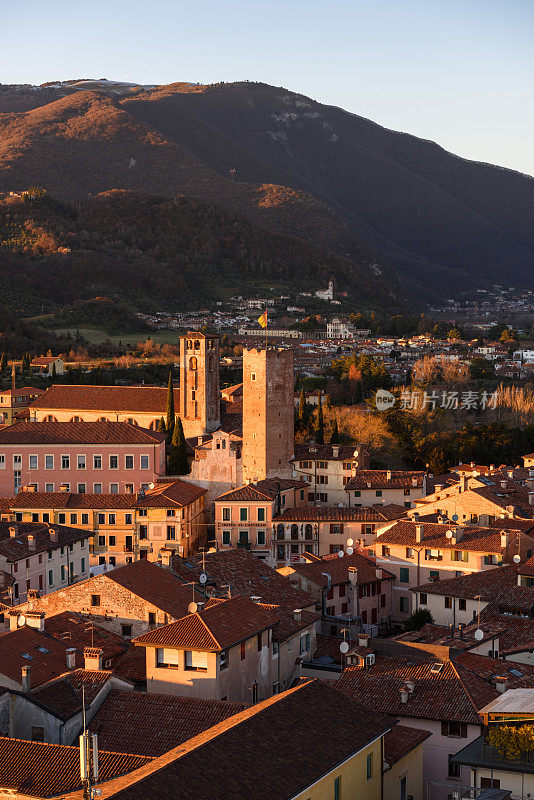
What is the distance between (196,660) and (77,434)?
3233cm

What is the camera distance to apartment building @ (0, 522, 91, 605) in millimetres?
36500

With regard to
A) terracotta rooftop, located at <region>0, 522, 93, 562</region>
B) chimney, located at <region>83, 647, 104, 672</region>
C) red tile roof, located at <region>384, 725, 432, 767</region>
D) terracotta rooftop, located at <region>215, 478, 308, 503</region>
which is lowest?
terracotta rooftop, located at <region>215, 478, 308, 503</region>

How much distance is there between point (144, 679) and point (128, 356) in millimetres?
74120

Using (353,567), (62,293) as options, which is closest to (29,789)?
(353,567)

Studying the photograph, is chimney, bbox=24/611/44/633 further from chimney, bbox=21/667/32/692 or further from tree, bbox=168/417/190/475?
tree, bbox=168/417/190/475

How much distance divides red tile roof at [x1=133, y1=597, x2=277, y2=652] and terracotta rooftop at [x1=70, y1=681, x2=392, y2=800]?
4.26 metres

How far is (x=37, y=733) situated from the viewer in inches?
813

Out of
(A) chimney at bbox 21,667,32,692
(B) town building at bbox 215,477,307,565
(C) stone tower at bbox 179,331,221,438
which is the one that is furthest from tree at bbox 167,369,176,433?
(A) chimney at bbox 21,667,32,692

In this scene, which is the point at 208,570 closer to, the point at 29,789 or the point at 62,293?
the point at 29,789

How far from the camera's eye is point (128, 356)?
319ft

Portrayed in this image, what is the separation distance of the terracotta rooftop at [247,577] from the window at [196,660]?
23.1 feet

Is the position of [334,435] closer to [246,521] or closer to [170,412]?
[170,412]

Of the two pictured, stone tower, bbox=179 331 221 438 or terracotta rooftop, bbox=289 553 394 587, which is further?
stone tower, bbox=179 331 221 438

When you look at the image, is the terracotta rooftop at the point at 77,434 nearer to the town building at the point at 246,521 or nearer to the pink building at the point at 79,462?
the pink building at the point at 79,462
